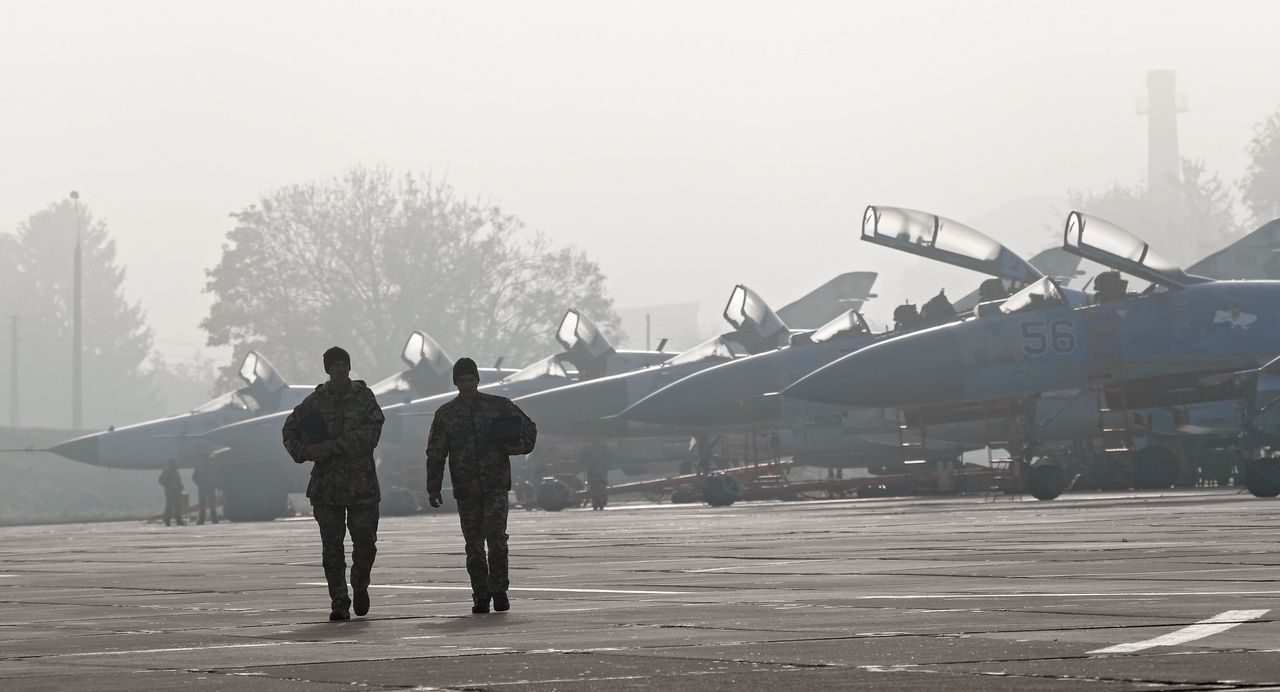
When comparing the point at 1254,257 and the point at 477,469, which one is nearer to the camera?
the point at 477,469

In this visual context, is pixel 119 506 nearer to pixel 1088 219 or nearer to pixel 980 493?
pixel 980 493

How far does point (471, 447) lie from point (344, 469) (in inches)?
30.3

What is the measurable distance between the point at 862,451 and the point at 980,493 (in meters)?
4.36

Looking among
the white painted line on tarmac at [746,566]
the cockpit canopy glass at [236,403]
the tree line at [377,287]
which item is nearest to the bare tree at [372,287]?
the tree line at [377,287]

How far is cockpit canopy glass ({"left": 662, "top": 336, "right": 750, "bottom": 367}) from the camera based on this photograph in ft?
127

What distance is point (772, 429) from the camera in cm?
3594

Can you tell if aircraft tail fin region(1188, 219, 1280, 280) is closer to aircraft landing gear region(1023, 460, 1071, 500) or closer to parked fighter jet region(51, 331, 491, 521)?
aircraft landing gear region(1023, 460, 1071, 500)

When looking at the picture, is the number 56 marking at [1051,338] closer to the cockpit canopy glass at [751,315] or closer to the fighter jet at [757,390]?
the fighter jet at [757,390]

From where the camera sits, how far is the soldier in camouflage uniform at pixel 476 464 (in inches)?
442

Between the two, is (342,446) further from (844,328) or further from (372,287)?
(372,287)

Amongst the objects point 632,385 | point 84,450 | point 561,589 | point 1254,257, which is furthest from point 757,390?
point 561,589

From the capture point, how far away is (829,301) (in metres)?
45.3

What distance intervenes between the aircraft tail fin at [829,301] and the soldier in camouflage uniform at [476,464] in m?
33.3

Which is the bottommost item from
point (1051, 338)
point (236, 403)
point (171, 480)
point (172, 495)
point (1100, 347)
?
point (172, 495)
